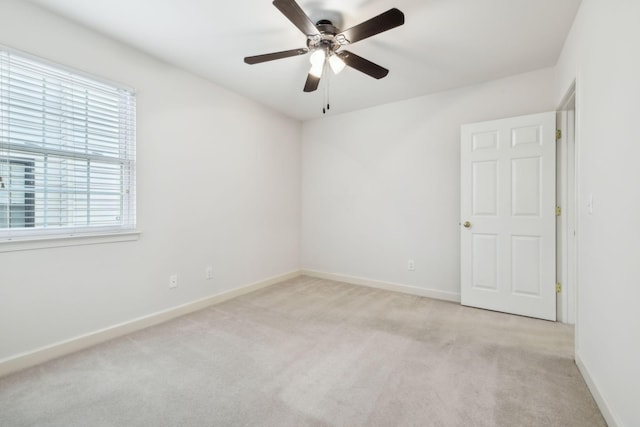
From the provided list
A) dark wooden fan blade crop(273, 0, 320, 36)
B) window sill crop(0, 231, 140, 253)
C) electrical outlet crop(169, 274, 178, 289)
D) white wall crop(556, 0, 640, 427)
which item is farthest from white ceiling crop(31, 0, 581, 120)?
electrical outlet crop(169, 274, 178, 289)

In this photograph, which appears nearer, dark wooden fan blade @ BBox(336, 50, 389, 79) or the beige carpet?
the beige carpet

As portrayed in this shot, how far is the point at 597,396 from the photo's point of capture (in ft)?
5.17

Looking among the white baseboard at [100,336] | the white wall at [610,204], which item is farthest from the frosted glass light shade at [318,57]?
the white baseboard at [100,336]

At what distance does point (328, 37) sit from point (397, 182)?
7.05ft

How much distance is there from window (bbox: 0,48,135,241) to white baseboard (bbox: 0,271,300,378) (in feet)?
2.73

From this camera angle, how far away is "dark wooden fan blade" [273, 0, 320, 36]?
5.27 feet

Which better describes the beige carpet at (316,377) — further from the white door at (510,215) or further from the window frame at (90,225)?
the window frame at (90,225)

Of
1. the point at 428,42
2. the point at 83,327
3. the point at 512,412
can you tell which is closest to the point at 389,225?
the point at 428,42

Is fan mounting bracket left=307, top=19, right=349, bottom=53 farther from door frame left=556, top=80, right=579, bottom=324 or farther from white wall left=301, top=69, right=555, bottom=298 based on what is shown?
door frame left=556, top=80, right=579, bottom=324

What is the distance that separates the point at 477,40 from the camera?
2.38 meters

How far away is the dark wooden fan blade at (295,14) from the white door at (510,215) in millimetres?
2133

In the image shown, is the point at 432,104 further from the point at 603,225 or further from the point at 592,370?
the point at 592,370

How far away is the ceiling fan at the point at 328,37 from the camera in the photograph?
1.67m

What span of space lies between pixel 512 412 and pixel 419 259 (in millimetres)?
2146
